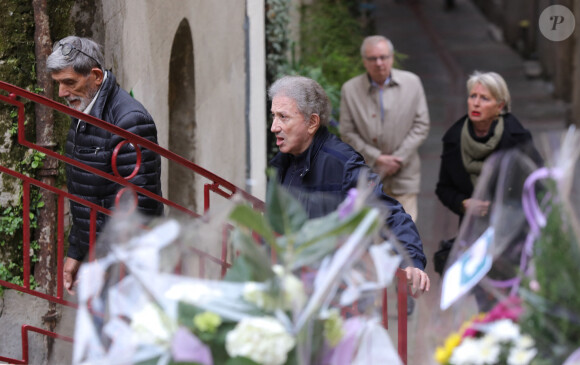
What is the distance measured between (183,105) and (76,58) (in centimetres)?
288

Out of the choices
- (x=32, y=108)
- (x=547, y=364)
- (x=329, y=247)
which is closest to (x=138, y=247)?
(x=329, y=247)

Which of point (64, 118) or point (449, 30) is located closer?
point (64, 118)

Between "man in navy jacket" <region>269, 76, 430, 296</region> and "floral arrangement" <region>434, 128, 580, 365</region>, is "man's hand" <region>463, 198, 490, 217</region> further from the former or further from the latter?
"man in navy jacket" <region>269, 76, 430, 296</region>

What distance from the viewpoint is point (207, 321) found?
6.40 feet

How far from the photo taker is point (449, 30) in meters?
21.1

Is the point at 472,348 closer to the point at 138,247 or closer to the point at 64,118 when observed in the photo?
the point at 138,247

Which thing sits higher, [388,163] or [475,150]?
[475,150]

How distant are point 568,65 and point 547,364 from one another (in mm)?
12954

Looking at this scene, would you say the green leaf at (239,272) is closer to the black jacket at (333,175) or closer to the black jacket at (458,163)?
the black jacket at (333,175)

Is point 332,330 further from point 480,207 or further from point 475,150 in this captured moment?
point 475,150

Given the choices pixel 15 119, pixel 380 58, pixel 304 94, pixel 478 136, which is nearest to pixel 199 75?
pixel 380 58

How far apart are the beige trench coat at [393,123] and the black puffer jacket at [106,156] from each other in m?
2.62

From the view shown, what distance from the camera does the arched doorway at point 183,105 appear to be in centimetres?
701

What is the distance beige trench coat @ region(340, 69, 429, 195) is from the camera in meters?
6.70
